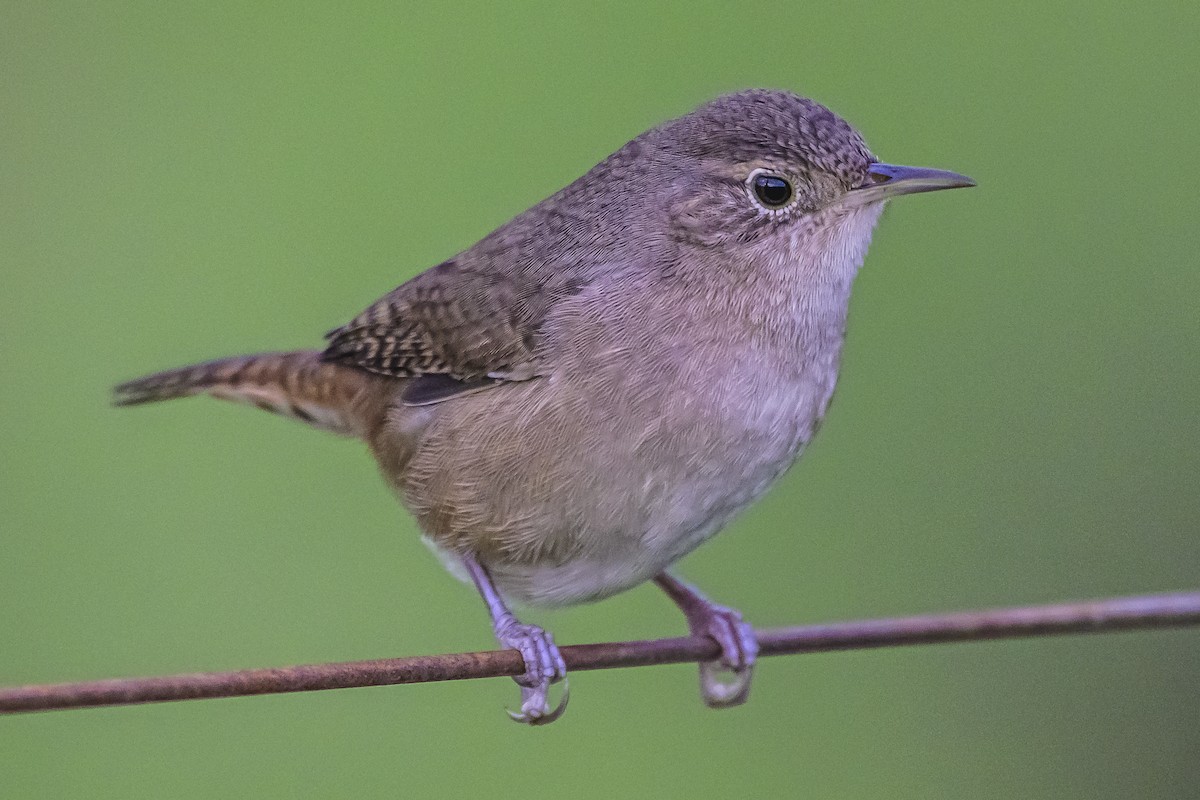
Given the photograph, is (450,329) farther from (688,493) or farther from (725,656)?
(725,656)

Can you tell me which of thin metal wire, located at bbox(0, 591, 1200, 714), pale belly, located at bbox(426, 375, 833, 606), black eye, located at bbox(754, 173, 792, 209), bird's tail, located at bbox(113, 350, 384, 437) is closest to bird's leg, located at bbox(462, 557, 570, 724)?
pale belly, located at bbox(426, 375, 833, 606)

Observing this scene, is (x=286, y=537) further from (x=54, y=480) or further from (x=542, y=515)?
(x=542, y=515)

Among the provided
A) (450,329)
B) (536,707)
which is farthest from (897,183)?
(536,707)

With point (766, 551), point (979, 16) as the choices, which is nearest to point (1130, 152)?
point (979, 16)

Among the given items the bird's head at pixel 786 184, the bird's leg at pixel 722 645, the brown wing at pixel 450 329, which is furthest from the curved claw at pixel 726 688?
the bird's head at pixel 786 184

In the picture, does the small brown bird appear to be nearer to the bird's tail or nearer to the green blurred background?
the bird's tail
